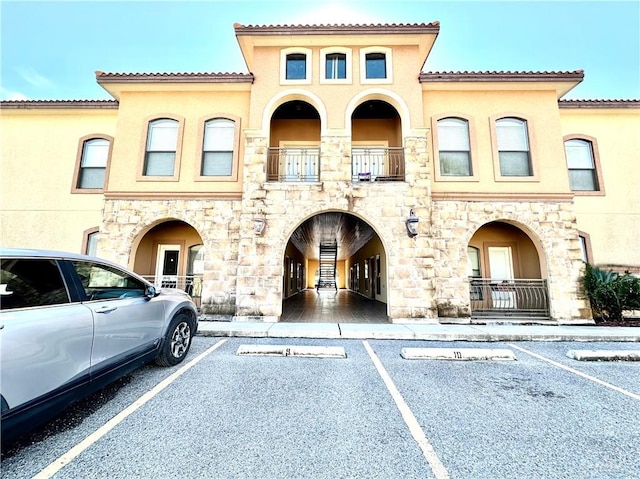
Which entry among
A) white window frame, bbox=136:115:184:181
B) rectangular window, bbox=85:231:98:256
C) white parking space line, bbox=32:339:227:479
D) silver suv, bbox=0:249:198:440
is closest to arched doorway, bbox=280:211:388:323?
white parking space line, bbox=32:339:227:479

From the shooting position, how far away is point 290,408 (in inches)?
121

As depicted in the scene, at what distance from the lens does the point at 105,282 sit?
3457 millimetres

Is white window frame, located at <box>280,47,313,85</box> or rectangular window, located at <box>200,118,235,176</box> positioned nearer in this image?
white window frame, located at <box>280,47,313,85</box>

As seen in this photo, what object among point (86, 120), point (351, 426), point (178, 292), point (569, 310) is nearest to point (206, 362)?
point (178, 292)

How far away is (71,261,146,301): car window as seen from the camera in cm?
299

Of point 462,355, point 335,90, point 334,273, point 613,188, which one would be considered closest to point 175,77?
point 335,90

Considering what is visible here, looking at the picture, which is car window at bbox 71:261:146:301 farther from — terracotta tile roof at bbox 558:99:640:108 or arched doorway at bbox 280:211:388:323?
terracotta tile roof at bbox 558:99:640:108

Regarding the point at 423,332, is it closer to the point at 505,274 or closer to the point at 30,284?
the point at 505,274

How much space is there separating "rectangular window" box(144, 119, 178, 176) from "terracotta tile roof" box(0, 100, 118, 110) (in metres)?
2.34

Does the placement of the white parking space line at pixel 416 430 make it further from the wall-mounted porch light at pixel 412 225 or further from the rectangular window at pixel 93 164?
the rectangular window at pixel 93 164

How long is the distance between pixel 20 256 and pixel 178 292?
236 cm

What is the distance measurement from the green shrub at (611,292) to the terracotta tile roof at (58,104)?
1610 cm

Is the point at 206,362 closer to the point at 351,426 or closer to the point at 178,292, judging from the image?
the point at 178,292

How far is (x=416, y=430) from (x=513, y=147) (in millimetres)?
9170
